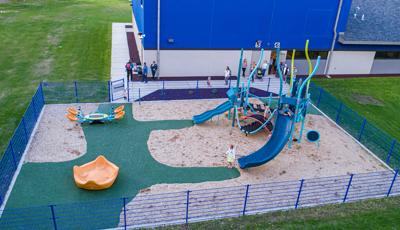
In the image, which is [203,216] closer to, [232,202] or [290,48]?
[232,202]

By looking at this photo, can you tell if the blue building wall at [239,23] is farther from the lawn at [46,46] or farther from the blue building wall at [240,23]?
the lawn at [46,46]

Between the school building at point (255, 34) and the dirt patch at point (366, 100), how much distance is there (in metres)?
4.64

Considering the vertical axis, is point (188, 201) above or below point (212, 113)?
below

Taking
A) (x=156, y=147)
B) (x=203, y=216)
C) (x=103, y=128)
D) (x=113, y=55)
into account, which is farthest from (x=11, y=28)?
(x=203, y=216)

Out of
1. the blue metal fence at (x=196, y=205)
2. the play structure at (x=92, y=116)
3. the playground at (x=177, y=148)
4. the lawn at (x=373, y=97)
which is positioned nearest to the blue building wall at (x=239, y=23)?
the lawn at (x=373, y=97)

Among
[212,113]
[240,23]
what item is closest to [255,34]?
[240,23]

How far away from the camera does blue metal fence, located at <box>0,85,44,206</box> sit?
1544 cm

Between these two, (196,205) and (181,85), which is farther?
(181,85)

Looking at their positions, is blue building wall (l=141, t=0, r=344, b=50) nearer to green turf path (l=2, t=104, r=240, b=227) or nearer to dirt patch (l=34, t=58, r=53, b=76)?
dirt patch (l=34, t=58, r=53, b=76)

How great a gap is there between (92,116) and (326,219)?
13368 mm

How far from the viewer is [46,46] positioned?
1321 inches

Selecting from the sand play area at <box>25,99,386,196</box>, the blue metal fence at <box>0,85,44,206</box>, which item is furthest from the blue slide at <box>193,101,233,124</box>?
the blue metal fence at <box>0,85,44,206</box>

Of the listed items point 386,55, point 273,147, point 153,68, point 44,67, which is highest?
point 386,55

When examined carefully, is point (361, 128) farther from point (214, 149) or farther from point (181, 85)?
point (181, 85)
